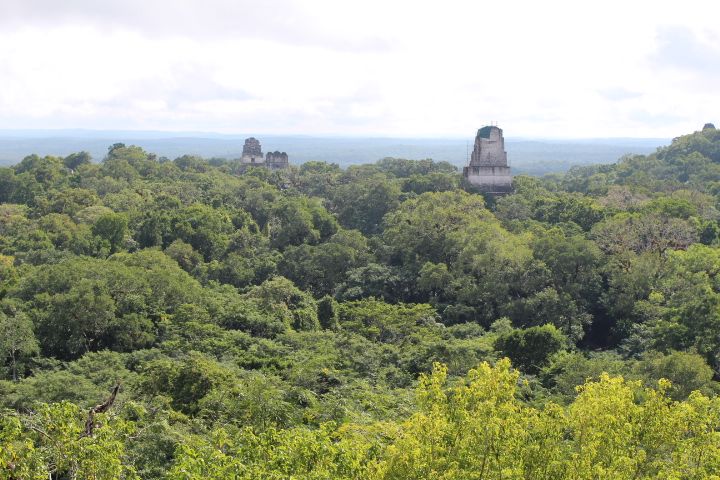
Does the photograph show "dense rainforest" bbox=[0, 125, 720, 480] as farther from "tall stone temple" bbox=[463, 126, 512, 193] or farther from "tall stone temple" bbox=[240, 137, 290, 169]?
"tall stone temple" bbox=[240, 137, 290, 169]

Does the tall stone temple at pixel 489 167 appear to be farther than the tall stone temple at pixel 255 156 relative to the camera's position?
No

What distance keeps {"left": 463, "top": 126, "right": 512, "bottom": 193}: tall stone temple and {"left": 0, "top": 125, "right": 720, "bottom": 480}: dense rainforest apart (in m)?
1.48

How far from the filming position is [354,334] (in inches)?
987

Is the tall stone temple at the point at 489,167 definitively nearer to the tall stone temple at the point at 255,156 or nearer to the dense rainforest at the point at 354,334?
the dense rainforest at the point at 354,334

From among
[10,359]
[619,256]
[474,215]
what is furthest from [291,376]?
[474,215]

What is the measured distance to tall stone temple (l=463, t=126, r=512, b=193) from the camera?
45844mm

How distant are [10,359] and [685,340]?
66.2 ft

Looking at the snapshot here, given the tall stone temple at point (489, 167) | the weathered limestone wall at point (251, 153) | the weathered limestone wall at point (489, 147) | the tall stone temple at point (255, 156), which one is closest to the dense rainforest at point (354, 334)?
the tall stone temple at point (489, 167)

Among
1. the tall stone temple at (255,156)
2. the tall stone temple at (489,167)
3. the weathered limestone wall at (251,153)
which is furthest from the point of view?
the weathered limestone wall at (251,153)

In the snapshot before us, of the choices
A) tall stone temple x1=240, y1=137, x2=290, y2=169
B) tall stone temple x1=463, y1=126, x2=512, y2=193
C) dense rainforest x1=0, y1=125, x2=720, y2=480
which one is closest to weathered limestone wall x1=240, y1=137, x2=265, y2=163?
tall stone temple x1=240, y1=137, x2=290, y2=169

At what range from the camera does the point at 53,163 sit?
56.4 meters

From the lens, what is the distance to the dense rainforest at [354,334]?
9.73 metres

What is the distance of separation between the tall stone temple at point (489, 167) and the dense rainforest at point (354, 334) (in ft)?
4.86

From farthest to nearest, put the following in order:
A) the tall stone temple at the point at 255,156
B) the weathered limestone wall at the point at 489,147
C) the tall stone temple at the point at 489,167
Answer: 1. the tall stone temple at the point at 255,156
2. the tall stone temple at the point at 489,167
3. the weathered limestone wall at the point at 489,147
